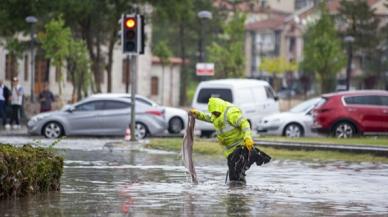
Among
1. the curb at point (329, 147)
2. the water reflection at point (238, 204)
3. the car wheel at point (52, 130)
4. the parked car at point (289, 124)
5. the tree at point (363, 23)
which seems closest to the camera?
the water reflection at point (238, 204)

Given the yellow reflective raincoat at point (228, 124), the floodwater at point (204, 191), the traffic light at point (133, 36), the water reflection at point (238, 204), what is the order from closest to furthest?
the water reflection at point (238, 204) < the floodwater at point (204, 191) < the yellow reflective raincoat at point (228, 124) < the traffic light at point (133, 36)

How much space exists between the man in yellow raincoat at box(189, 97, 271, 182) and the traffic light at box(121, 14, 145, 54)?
12.2m

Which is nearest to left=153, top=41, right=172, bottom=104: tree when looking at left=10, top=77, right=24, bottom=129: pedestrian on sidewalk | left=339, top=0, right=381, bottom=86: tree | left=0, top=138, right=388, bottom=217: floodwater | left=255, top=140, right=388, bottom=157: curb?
left=339, top=0, right=381, bottom=86: tree

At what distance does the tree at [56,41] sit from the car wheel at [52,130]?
18.6 m

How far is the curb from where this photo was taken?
84.0 ft

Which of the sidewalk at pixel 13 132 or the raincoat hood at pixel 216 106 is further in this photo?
the sidewalk at pixel 13 132

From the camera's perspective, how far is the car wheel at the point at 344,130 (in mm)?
33969

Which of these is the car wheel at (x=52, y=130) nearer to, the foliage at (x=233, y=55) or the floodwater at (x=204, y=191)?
the floodwater at (x=204, y=191)

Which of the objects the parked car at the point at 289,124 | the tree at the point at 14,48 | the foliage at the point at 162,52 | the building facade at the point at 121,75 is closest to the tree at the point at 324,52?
the building facade at the point at 121,75

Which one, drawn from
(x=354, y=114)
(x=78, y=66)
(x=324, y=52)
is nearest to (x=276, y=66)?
(x=324, y=52)

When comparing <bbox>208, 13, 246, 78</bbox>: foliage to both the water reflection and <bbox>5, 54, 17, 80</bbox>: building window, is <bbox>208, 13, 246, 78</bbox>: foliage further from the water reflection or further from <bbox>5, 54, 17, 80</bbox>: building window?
the water reflection

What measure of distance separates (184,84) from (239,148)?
75.7m

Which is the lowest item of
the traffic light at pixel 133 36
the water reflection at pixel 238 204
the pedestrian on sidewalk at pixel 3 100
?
the water reflection at pixel 238 204

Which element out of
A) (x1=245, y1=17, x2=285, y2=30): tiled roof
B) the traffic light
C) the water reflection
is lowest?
the water reflection
